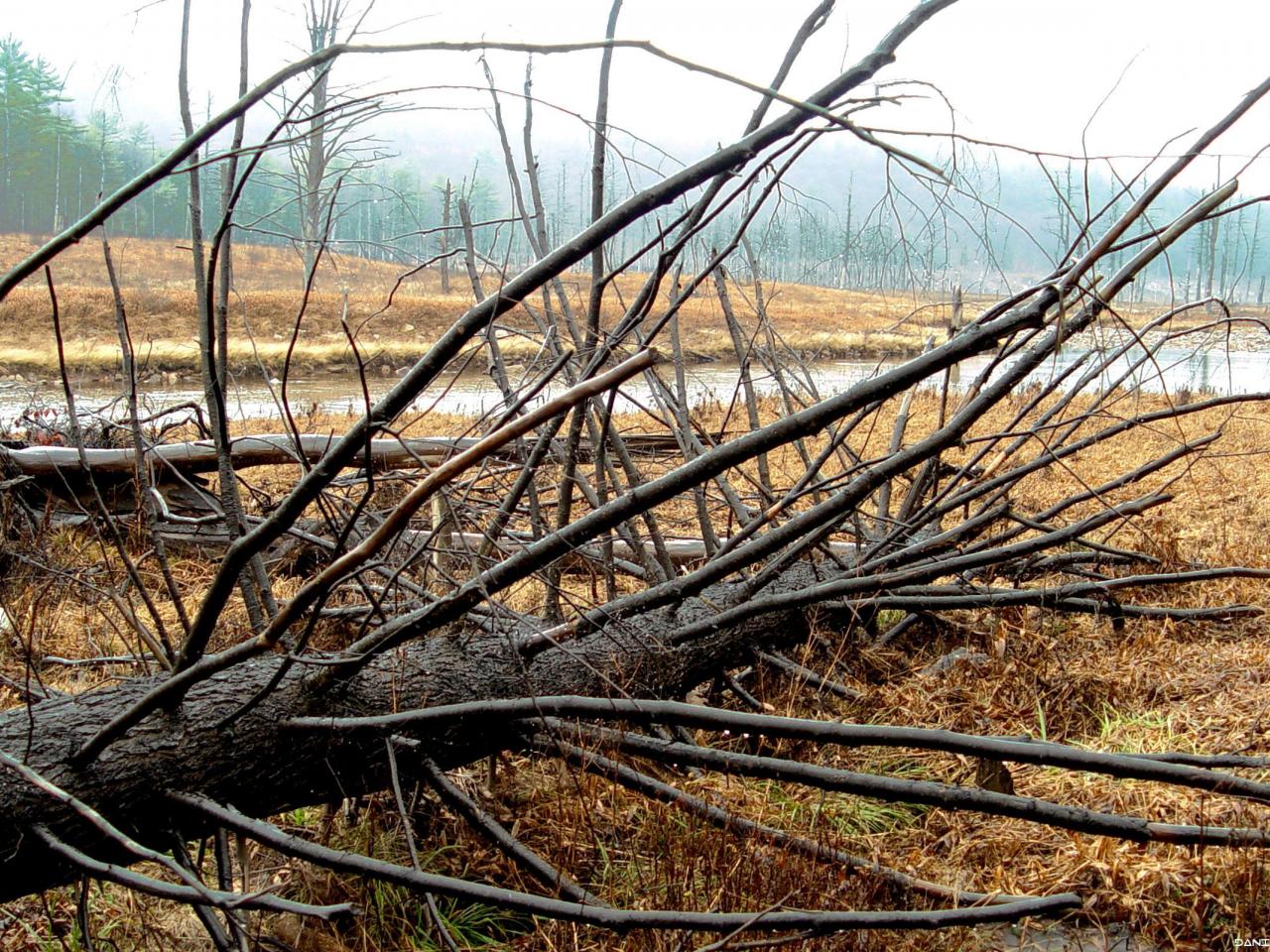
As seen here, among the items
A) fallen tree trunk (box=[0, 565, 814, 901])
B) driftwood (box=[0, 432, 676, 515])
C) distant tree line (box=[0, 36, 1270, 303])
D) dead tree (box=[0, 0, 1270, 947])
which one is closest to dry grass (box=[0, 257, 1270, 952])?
dead tree (box=[0, 0, 1270, 947])

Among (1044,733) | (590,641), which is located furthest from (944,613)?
(590,641)

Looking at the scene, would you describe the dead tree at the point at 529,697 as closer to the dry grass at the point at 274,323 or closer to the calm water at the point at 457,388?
the calm water at the point at 457,388

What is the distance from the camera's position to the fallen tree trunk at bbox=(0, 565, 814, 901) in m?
1.76

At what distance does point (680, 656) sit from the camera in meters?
2.88

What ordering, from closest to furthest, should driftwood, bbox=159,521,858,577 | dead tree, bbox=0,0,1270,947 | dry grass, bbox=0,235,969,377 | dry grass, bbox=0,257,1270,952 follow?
dead tree, bbox=0,0,1270,947
dry grass, bbox=0,257,1270,952
driftwood, bbox=159,521,858,577
dry grass, bbox=0,235,969,377

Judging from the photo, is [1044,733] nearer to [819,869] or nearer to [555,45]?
[819,869]

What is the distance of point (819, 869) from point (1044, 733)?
1477 mm

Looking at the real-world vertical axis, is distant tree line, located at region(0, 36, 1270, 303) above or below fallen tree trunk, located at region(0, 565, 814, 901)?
above

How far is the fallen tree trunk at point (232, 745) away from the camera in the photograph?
1.76 metres

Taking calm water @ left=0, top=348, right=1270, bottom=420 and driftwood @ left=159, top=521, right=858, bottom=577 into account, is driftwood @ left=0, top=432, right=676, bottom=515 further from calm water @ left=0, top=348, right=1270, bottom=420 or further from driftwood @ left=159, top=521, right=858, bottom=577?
calm water @ left=0, top=348, right=1270, bottom=420

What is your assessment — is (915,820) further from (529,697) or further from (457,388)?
(457,388)

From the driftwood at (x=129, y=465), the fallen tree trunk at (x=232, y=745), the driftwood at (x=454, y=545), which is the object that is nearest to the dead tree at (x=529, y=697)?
the fallen tree trunk at (x=232, y=745)

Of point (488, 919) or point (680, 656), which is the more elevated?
point (680, 656)

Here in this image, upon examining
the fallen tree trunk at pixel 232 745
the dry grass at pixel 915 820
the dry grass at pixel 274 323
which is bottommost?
the dry grass at pixel 915 820
